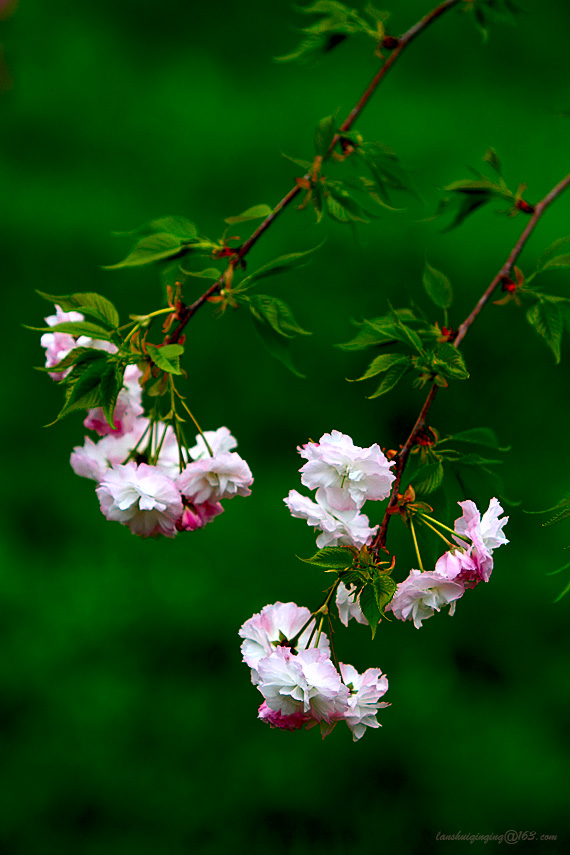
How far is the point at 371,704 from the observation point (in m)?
0.70

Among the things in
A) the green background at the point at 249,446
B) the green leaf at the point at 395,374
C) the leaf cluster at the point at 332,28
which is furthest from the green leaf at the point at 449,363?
the green background at the point at 249,446

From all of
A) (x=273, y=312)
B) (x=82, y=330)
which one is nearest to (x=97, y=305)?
(x=82, y=330)

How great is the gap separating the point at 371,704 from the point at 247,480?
0.77ft

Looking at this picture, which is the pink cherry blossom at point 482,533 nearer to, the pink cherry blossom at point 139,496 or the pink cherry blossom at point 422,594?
the pink cherry blossom at point 422,594

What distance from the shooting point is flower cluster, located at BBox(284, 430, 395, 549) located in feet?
2.08

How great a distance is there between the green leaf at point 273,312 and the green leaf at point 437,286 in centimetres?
16

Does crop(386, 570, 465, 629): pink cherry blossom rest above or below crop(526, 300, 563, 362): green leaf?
below

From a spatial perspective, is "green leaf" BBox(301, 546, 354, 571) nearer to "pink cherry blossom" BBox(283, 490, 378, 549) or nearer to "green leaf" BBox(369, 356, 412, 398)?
"pink cherry blossom" BBox(283, 490, 378, 549)

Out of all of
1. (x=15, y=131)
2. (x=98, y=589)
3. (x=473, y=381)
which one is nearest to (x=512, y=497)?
(x=473, y=381)

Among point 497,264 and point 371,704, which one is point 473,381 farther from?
point 371,704

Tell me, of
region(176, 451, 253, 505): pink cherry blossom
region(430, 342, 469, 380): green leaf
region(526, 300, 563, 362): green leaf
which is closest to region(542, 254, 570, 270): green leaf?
region(526, 300, 563, 362): green leaf

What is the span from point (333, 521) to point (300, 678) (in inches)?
5.2

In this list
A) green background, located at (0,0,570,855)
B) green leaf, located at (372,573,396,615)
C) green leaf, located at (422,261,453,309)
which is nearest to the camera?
green leaf, located at (372,573,396,615)

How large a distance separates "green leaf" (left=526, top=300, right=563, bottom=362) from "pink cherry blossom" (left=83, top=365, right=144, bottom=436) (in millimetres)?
394
